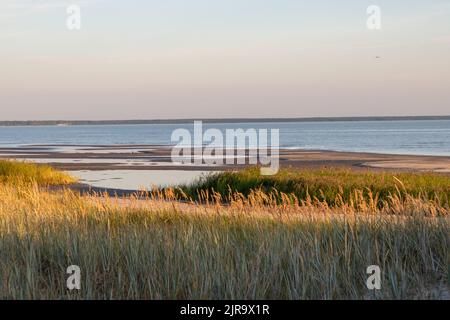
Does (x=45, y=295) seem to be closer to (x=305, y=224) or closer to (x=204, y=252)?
(x=204, y=252)

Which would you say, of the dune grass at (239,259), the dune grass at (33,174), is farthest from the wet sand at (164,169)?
the dune grass at (239,259)

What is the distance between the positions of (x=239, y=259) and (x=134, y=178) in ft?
83.8

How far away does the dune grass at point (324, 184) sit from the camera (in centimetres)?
2134

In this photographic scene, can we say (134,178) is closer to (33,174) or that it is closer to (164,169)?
(33,174)

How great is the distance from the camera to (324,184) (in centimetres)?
2244

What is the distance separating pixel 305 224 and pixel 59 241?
12.2 ft

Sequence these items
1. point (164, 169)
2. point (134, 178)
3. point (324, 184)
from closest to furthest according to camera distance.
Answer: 1. point (324, 184)
2. point (134, 178)
3. point (164, 169)

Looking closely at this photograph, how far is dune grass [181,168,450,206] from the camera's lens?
2134 cm

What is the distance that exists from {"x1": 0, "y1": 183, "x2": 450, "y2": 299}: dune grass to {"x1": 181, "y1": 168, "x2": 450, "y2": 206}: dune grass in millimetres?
9563

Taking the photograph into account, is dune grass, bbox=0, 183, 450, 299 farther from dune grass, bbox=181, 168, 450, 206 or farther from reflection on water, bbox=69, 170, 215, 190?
reflection on water, bbox=69, 170, 215, 190

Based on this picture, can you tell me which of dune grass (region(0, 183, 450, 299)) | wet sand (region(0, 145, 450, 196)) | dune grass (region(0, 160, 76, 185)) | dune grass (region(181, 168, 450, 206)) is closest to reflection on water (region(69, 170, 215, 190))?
wet sand (region(0, 145, 450, 196))

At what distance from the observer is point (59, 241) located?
34.3ft

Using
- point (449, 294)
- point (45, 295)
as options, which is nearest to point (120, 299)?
point (45, 295)

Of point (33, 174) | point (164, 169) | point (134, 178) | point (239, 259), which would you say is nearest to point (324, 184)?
point (239, 259)
